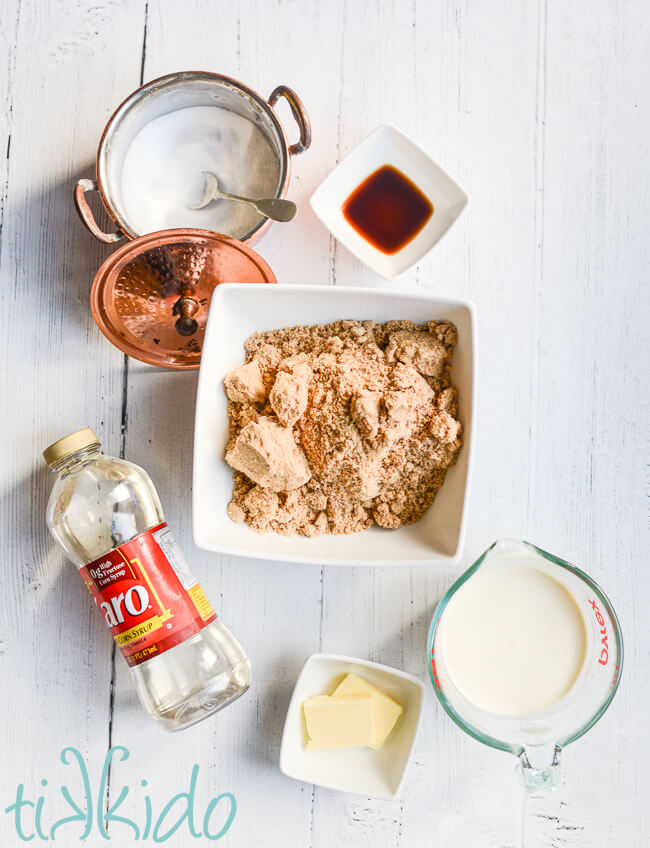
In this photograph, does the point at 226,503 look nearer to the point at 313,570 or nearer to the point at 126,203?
the point at 313,570

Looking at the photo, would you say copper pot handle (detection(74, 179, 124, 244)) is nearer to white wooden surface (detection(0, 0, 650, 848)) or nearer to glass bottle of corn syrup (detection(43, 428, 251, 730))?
white wooden surface (detection(0, 0, 650, 848))

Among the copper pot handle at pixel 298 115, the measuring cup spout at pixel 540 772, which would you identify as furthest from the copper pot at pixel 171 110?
the measuring cup spout at pixel 540 772

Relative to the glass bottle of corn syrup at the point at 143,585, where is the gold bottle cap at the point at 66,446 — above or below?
above

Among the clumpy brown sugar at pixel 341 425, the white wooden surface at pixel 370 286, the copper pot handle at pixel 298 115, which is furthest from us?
the white wooden surface at pixel 370 286

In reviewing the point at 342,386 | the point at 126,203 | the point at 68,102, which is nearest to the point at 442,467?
the point at 342,386

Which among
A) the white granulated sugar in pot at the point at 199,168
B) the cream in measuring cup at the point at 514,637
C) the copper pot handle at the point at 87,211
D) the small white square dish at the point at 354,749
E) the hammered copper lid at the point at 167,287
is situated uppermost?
the white granulated sugar in pot at the point at 199,168

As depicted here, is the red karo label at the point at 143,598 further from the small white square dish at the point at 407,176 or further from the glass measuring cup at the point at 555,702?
the small white square dish at the point at 407,176

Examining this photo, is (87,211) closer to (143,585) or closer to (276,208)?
(276,208)
